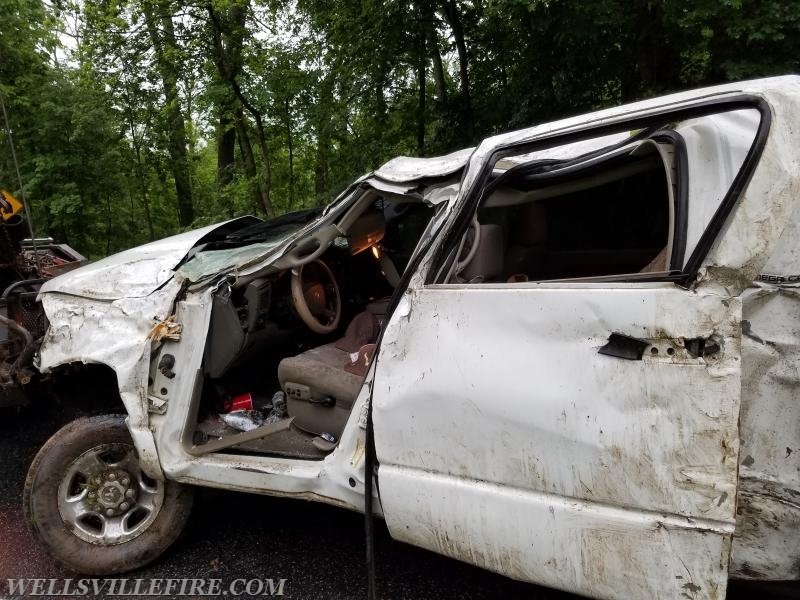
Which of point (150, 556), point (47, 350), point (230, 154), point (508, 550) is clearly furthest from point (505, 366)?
point (230, 154)

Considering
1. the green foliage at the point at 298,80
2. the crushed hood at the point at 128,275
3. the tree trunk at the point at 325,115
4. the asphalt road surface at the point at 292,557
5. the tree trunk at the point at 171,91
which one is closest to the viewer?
the asphalt road surface at the point at 292,557

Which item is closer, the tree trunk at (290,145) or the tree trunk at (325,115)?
the tree trunk at (325,115)

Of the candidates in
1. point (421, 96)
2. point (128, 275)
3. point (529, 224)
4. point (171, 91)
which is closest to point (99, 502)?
point (128, 275)

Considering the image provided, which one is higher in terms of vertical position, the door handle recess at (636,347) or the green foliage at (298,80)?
the green foliage at (298,80)

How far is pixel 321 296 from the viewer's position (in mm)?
3211

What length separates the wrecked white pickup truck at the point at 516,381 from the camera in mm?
1454

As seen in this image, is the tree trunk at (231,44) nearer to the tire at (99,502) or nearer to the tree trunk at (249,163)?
the tree trunk at (249,163)

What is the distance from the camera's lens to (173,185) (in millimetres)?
13164

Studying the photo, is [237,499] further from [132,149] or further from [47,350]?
[132,149]
